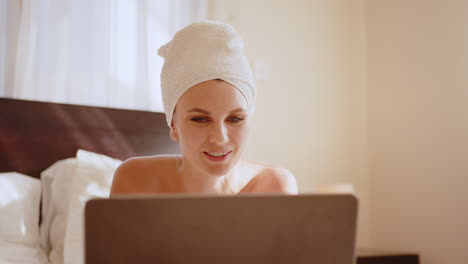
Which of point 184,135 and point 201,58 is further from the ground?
point 201,58

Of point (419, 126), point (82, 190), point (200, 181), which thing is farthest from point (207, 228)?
point (419, 126)

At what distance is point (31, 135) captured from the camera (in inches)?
84.4

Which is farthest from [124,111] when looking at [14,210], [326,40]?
[326,40]

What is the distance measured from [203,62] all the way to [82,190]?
1113mm

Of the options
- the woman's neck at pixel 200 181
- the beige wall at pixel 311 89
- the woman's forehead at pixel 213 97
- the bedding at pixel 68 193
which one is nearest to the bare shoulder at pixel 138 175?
the woman's neck at pixel 200 181

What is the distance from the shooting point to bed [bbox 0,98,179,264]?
1812 mm

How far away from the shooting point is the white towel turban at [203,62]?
1090 millimetres

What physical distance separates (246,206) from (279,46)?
2.93m

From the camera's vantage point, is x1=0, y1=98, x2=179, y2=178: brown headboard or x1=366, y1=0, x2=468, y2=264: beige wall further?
x1=366, y1=0, x2=468, y2=264: beige wall

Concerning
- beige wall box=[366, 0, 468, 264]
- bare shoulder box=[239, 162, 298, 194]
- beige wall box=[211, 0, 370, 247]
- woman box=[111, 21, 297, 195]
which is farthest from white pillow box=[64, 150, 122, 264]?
beige wall box=[366, 0, 468, 264]

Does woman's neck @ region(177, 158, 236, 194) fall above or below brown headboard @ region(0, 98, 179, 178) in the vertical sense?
below

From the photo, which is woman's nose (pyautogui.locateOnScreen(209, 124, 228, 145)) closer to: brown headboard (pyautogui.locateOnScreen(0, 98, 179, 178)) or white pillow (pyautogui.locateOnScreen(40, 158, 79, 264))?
white pillow (pyautogui.locateOnScreen(40, 158, 79, 264))

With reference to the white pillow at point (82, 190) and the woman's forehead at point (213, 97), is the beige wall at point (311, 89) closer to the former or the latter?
the white pillow at point (82, 190)

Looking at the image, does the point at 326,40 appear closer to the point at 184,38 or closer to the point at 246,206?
the point at 184,38
